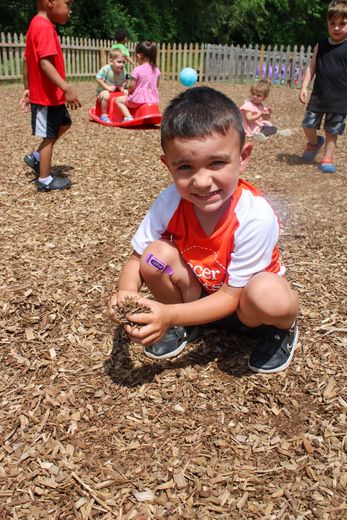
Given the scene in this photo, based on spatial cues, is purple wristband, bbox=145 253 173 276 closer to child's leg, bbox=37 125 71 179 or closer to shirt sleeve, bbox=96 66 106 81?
child's leg, bbox=37 125 71 179

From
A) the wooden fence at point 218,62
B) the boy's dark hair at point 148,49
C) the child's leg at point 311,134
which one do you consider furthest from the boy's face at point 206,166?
the wooden fence at point 218,62

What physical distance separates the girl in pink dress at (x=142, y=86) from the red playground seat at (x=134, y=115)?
0.09 metres

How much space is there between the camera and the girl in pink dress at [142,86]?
27.1 feet

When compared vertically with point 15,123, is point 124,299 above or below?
above

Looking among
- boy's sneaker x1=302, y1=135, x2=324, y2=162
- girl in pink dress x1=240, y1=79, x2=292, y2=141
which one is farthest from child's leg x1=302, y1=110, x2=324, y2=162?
girl in pink dress x1=240, y1=79, x2=292, y2=141

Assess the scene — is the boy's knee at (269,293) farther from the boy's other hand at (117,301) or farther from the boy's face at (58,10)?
the boy's face at (58,10)

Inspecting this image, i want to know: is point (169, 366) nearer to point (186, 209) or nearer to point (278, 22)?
point (186, 209)

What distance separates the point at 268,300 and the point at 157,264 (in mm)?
525

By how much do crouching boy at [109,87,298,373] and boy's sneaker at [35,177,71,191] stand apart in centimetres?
286

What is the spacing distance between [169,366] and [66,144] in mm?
5024

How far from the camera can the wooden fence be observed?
1656 cm

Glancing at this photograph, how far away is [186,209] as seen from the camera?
2221 mm

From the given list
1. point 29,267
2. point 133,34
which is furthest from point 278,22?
point 29,267

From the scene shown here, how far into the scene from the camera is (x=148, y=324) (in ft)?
6.50
